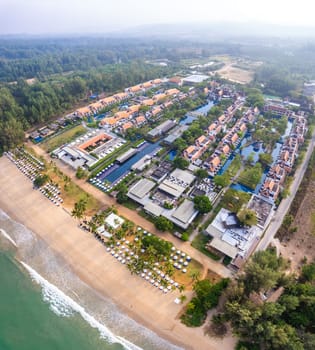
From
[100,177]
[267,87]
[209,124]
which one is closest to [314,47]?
[267,87]


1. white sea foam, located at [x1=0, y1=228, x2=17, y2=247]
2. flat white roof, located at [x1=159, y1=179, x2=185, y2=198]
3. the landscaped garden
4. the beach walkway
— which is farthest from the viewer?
flat white roof, located at [x1=159, y1=179, x2=185, y2=198]

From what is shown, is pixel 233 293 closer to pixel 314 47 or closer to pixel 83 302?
pixel 83 302

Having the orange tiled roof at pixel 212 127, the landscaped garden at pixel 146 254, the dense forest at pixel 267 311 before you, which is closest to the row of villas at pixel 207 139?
the orange tiled roof at pixel 212 127

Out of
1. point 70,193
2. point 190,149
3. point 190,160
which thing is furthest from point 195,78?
point 70,193

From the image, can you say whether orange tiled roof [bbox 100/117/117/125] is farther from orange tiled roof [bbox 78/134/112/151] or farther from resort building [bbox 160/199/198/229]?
resort building [bbox 160/199/198/229]

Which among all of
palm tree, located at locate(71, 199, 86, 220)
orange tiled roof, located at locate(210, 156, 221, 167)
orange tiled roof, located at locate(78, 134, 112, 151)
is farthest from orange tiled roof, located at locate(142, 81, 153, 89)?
palm tree, located at locate(71, 199, 86, 220)

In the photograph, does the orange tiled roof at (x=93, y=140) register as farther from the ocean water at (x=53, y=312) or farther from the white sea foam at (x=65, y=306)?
the white sea foam at (x=65, y=306)

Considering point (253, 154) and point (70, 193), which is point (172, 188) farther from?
point (253, 154)

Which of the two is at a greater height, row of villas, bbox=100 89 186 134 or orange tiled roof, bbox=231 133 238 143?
row of villas, bbox=100 89 186 134
